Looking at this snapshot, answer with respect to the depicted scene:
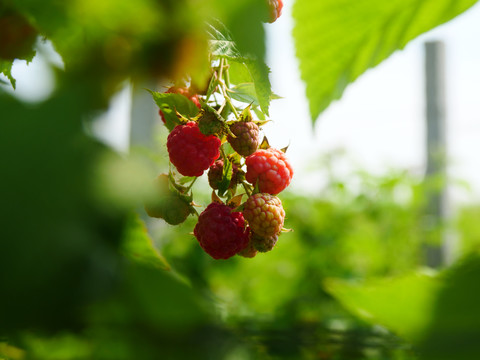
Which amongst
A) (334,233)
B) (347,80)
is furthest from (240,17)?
(334,233)

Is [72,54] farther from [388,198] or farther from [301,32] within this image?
[388,198]

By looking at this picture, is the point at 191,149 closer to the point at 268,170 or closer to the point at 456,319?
the point at 268,170

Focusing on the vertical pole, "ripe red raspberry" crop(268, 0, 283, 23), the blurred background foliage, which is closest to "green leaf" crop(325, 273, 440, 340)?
the blurred background foliage

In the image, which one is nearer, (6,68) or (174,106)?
(6,68)

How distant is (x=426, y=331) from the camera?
0.43 feet

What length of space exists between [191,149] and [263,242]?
13 centimetres

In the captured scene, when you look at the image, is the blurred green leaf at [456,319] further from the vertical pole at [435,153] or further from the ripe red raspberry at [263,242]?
the vertical pole at [435,153]

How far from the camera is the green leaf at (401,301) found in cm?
14

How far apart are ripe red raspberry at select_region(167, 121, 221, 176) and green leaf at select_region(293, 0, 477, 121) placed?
0.55 ft

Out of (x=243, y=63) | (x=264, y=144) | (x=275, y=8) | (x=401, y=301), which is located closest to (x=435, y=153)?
(x=264, y=144)

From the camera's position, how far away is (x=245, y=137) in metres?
0.51

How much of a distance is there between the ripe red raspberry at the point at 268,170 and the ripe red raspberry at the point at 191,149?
0.04m

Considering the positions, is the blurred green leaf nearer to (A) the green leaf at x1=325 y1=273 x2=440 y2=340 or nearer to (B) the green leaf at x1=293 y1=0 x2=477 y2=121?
(A) the green leaf at x1=325 y1=273 x2=440 y2=340

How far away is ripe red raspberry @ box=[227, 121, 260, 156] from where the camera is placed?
51 cm
